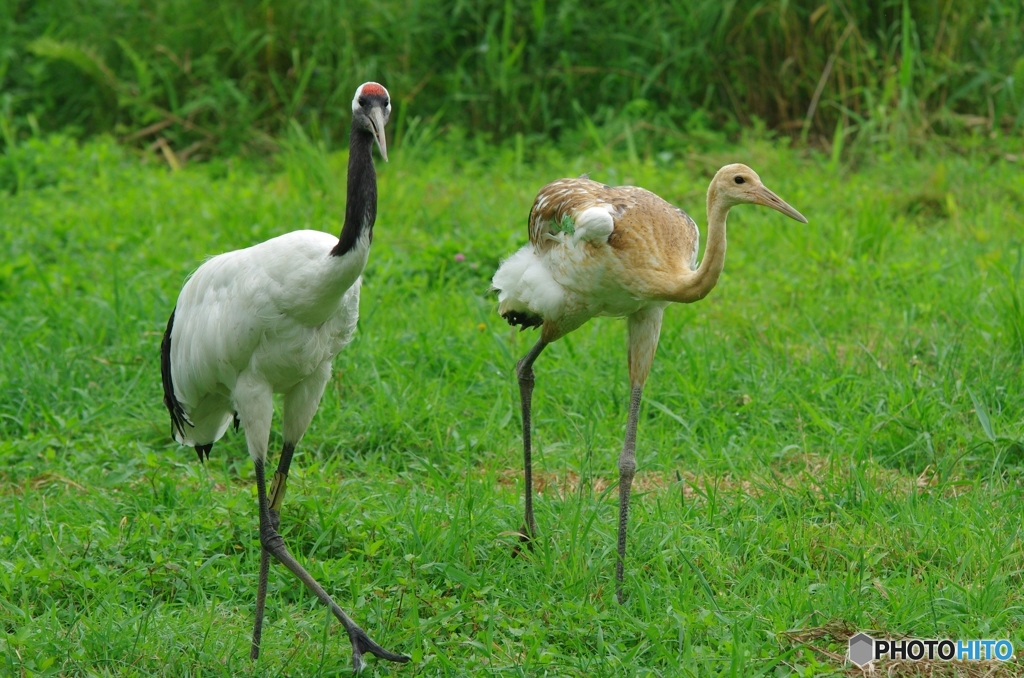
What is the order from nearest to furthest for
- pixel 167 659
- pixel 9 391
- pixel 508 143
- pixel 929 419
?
pixel 167 659
pixel 929 419
pixel 9 391
pixel 508 143

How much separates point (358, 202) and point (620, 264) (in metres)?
1.03

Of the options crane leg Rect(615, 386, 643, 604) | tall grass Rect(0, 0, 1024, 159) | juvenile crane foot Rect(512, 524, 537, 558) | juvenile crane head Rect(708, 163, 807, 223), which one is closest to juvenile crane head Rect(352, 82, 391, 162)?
juvenile crane head Rect(708, 163, 807, 223)

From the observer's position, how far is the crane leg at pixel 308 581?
3668 mm

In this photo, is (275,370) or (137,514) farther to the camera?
(137,514)

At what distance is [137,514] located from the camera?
4375 mm

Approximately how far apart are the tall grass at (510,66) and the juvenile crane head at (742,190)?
14.1ft

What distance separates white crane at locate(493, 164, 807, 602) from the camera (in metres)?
3.93

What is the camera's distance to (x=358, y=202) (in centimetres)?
351

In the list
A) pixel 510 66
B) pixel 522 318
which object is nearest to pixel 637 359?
pixel 522 318

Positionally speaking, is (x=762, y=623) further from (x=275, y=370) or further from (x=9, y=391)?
(x=9, y=391)

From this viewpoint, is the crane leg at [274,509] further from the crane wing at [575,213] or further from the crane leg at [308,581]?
the crane wing at [575,213]

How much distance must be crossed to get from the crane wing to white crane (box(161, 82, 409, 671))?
803 mm

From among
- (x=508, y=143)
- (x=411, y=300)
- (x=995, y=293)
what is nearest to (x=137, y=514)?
(x=411, y=300)

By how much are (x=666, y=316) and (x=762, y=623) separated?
8.04 ft
